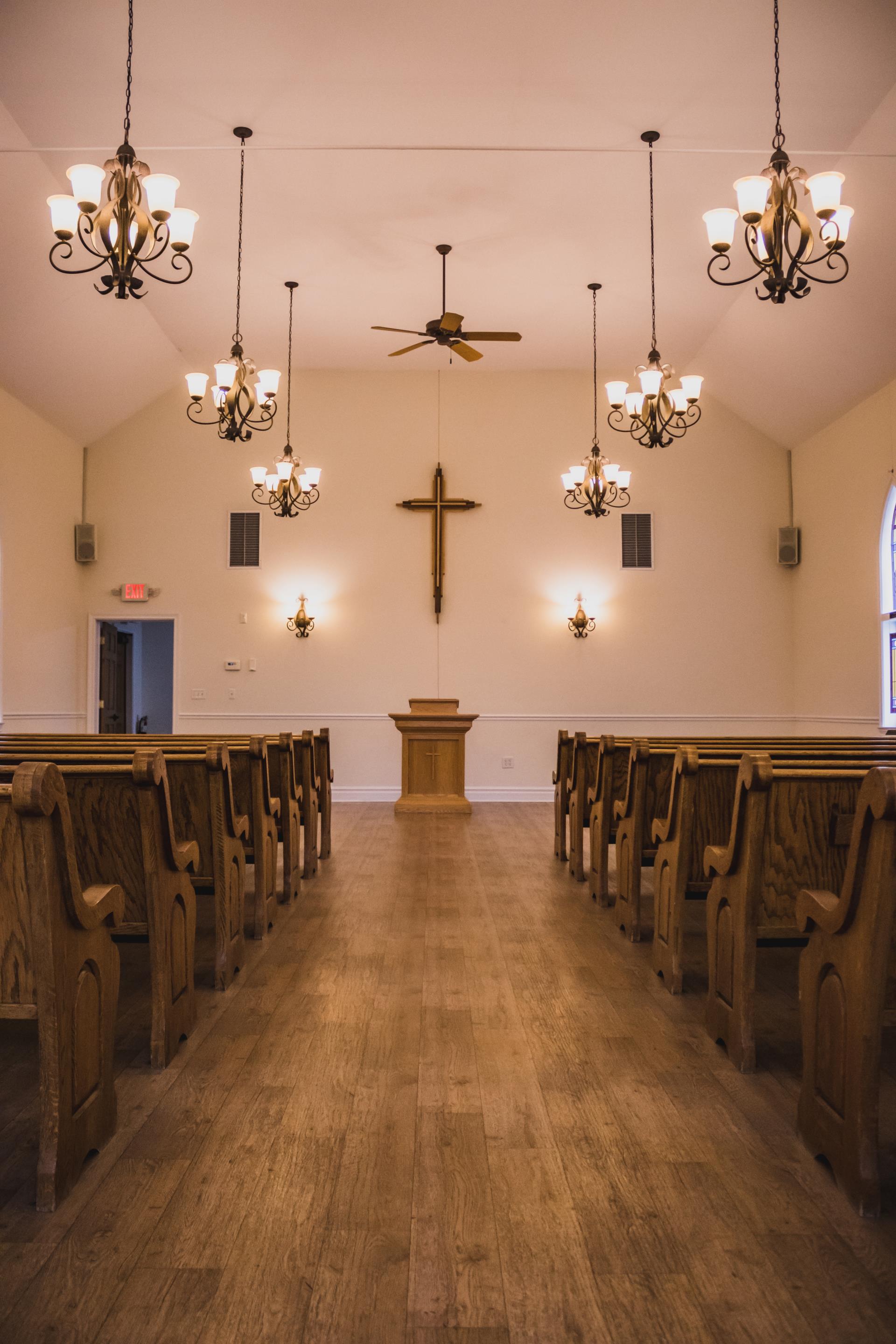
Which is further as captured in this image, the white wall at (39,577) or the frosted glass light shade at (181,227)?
the white wall at (39,577)

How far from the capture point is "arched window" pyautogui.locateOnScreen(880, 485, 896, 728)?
25.6ft

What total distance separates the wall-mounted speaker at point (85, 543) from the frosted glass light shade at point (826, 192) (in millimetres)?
7775

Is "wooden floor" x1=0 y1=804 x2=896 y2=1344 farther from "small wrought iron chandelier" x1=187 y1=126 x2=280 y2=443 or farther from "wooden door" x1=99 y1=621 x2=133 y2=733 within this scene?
"wooden door" x1=99 y1=621 x2=133 y2=733

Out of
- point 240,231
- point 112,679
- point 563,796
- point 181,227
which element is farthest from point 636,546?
point 181,227

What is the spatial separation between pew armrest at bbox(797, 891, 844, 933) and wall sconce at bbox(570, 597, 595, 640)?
301 inches

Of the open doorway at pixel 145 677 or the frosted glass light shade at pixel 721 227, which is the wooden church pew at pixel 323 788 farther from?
the open doorway at pixel 145 677

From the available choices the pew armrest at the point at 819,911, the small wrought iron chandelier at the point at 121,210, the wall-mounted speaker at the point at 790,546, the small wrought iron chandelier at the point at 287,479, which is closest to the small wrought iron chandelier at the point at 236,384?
the small wrought iron chandelier at the point at 287,479

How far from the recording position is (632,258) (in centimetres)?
749

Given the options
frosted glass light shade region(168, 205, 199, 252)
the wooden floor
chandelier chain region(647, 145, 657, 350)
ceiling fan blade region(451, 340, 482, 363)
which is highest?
chandelier chain region(647, 145, 657, 350)

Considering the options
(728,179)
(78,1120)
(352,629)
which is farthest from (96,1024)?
(352,629)

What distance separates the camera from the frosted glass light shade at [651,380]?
5.62 meters

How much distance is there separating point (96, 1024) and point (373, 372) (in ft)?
29.0

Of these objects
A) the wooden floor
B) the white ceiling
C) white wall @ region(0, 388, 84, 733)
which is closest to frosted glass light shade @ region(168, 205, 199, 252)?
the white ceiling

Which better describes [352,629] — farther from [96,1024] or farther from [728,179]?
[96,1024]
